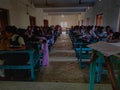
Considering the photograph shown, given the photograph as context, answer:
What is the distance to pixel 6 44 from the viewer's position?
3.01 meters

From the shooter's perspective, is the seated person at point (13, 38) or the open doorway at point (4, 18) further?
the open doorway at point (4, 18)

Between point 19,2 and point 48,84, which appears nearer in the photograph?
point 48,84

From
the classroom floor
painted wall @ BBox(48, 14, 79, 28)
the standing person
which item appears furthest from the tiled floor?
painted wall @ BBox(48, 14, 79, 28)

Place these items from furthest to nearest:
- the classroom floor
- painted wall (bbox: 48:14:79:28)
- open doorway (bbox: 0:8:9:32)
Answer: painted wall (bbox: 48:14:79:28), open doorway (bbox: 0:8:9:32), the classroom floor

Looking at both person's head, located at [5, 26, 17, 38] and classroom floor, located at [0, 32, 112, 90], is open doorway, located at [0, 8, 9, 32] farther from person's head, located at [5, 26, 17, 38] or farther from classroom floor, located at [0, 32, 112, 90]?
classroom floor, located at [0, 32, 112, 90]

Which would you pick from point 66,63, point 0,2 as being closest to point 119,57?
point 66,63

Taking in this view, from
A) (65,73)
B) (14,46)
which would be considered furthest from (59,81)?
(14,46)

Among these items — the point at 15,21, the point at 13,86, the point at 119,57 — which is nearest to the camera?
the point at 119,57

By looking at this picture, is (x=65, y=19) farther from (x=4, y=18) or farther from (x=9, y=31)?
(x=9, y=31)

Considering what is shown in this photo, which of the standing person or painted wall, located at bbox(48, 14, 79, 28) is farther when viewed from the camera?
painted wall, located at bbox(48, 14, 79, 28)

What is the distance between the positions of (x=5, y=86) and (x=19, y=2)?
506 cm

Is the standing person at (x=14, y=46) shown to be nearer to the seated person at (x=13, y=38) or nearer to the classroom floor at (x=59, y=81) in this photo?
the seated person at (x=13, y=38)

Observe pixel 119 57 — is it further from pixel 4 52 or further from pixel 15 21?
pixel 15 21

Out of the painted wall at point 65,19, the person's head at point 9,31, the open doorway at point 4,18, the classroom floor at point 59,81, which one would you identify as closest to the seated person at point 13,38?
the person's head at point 9,31
